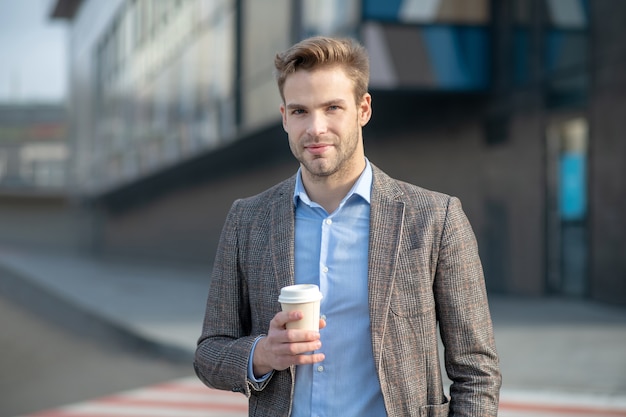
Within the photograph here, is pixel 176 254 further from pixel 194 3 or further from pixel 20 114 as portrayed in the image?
pixel 20 114

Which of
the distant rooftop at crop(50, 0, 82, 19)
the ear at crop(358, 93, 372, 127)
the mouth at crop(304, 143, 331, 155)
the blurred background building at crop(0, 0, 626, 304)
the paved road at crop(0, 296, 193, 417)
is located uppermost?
the distant rooftop at crop(50, 0, 82, 19)

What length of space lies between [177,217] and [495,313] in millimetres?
18974

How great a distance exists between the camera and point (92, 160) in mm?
39781

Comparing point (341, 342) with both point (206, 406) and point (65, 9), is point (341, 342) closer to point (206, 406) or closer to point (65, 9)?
point (206, 406)

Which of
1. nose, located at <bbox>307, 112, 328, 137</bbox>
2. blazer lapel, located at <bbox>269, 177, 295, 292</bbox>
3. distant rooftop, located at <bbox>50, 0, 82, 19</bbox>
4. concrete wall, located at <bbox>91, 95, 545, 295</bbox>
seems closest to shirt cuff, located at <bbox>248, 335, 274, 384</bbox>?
blazer lapel, located at <bbox>269, 177, 295, 292</bbox>

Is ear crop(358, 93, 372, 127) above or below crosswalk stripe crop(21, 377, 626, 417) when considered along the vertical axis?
above

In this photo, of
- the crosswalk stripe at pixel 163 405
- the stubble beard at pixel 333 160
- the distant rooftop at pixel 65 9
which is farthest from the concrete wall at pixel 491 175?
the distant rooftop at pixel 65 9

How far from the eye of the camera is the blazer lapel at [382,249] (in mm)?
2164

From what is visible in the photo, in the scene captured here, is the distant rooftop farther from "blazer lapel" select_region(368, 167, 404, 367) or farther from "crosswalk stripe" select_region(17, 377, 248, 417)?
"blazer lapel" select_region(368, 167, 404, 367)

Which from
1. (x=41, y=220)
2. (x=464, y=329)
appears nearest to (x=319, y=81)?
(x=464, y=329)

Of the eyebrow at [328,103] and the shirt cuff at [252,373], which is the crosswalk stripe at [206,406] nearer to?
the shirt cuff at [252,373]

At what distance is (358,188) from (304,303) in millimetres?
478

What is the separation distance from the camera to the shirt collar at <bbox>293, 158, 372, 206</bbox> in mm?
2312

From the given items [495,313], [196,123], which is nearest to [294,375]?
[495,313]
